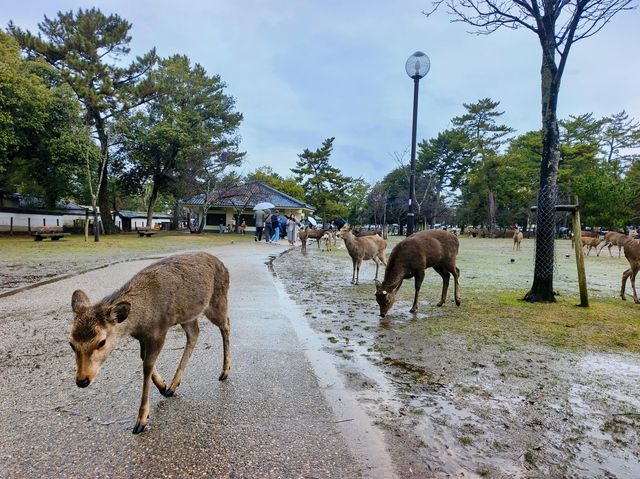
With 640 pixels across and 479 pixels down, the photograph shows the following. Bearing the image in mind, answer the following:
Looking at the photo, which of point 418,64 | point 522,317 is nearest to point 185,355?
point 522,317

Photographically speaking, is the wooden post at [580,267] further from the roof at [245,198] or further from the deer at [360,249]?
the roof at [245,198]

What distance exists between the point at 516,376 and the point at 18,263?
1465cm

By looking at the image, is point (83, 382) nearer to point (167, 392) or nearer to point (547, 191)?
point (167, 392)

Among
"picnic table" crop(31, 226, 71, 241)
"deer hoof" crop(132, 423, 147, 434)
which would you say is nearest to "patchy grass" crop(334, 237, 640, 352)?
"deer hoof" crop(132, 423, 147, 434)

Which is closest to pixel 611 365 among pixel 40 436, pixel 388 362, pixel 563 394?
pixel 563 394

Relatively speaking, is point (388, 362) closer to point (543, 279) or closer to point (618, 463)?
point (618, 463)

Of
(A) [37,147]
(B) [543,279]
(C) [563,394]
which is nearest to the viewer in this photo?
(C) [563,394]

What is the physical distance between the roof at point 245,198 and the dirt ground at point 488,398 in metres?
34.0

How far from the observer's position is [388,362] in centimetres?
435

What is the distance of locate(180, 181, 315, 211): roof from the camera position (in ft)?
126

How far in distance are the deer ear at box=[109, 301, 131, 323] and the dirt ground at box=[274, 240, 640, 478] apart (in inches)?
80.3

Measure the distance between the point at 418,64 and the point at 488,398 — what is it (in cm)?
913

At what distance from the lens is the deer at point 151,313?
8.42 ft

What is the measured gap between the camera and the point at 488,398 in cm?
343
